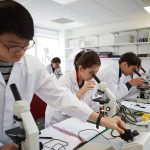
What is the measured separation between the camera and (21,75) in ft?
3.35

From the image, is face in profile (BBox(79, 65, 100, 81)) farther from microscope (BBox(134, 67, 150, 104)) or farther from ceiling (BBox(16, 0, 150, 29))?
ceiling (BBox(16, 0, 150, 29))

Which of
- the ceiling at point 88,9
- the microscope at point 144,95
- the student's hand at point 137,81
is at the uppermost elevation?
the ceiling at point 88,9

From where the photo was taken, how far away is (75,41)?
6.07 m

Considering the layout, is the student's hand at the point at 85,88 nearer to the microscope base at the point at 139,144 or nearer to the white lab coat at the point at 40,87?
the white lab coat at the point at 40,87

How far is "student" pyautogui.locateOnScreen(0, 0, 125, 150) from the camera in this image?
74 centimetres

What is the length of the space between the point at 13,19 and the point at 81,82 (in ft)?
3.81

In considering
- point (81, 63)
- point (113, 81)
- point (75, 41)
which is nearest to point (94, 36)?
point (75, 41)

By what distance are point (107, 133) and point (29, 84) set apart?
1.95ft

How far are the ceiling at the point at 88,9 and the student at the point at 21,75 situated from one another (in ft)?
8.99

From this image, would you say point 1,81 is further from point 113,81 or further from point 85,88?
point 113,81

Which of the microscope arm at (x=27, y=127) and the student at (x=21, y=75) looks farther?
the student at (x=21, y=75)

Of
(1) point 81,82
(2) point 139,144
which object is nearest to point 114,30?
(1) point 81,82

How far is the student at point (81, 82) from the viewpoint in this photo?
5.26ft

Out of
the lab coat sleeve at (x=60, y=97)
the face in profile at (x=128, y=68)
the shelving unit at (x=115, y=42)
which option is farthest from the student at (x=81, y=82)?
the shelving unit at (x=115, y=42)
